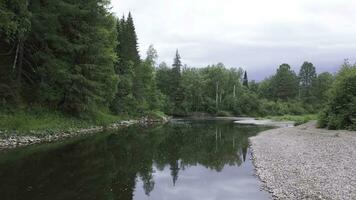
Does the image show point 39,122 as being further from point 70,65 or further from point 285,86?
point 285,86

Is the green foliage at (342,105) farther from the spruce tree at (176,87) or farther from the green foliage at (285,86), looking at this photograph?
the green foliage at (285,86)

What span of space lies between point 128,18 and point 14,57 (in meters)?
31.1

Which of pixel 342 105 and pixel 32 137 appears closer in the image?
pixel 32 137

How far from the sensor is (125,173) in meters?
16.5

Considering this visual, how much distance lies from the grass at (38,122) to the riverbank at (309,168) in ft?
56.3

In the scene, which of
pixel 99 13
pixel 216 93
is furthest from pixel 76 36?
pixel 216 93

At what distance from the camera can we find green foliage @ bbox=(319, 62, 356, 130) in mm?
34812

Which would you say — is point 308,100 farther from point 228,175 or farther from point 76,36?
point 228,175

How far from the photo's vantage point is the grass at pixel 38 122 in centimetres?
2478

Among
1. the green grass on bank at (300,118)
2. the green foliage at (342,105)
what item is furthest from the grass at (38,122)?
the green grass on bank at (300,118)

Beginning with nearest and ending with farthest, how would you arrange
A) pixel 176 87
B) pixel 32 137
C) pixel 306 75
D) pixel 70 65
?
1. pixel 32 137
2. pixel 70 65
3. pixel 176 87
4. pixel 306 75

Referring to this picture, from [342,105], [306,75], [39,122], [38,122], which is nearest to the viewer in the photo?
[38,122]

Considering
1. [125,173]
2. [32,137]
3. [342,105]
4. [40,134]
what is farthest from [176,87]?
[125,173]

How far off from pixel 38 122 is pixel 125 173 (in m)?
14.5
